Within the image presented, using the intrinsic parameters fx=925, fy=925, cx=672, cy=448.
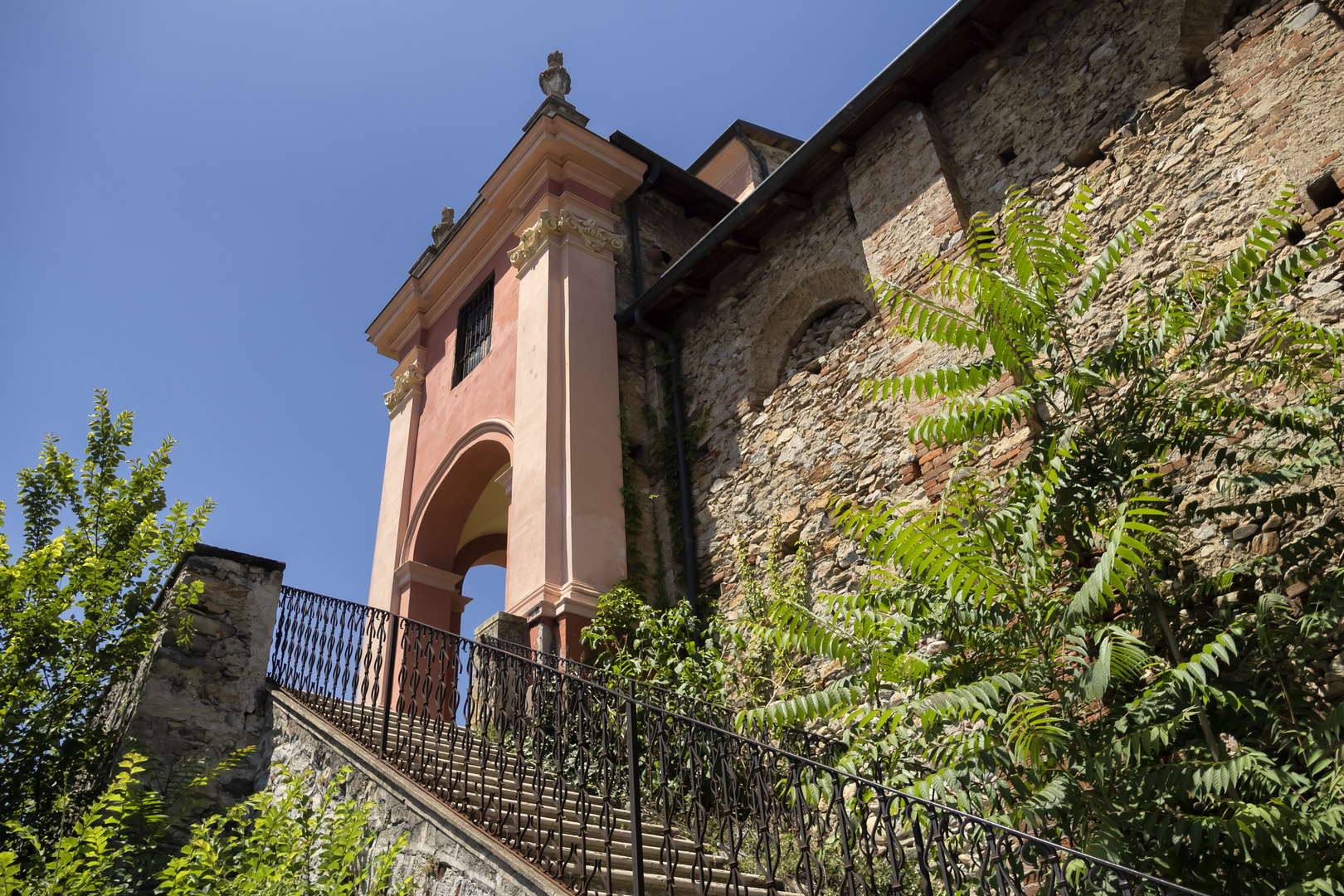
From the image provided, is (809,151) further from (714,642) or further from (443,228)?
(443,228)

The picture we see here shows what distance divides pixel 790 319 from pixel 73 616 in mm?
6573

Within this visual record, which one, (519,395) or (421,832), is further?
(519,395)

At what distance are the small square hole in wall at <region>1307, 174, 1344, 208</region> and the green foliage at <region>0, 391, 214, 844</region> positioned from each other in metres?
7.40

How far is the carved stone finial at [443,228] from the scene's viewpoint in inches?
562

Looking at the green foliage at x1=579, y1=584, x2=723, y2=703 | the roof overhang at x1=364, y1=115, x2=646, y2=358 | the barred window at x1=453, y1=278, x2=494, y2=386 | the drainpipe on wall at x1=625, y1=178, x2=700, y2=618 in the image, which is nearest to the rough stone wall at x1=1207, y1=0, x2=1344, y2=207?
the green foliage at x1=579, y1=584, x2=723, y2=703

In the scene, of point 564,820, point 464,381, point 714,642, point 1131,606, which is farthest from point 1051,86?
point 464,381

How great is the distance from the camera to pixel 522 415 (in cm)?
1000

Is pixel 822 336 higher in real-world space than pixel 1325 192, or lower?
higher

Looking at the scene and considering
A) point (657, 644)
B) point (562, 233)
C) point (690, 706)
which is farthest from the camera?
point (562, 233)

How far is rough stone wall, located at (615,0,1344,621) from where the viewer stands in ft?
18.7

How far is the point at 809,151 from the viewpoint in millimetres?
8727

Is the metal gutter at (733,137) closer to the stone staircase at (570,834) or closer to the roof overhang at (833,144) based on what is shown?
the roof overhang at (833,144)

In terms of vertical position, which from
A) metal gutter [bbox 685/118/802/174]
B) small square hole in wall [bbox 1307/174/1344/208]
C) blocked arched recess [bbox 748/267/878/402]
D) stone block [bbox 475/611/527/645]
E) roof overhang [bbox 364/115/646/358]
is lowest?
stone block [bbox 475/611/527/645]

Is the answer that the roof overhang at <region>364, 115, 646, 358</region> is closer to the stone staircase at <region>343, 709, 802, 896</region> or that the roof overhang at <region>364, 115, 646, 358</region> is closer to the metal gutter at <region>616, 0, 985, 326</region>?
the metal gutter at <region>616, 0, 985, 326</region>
